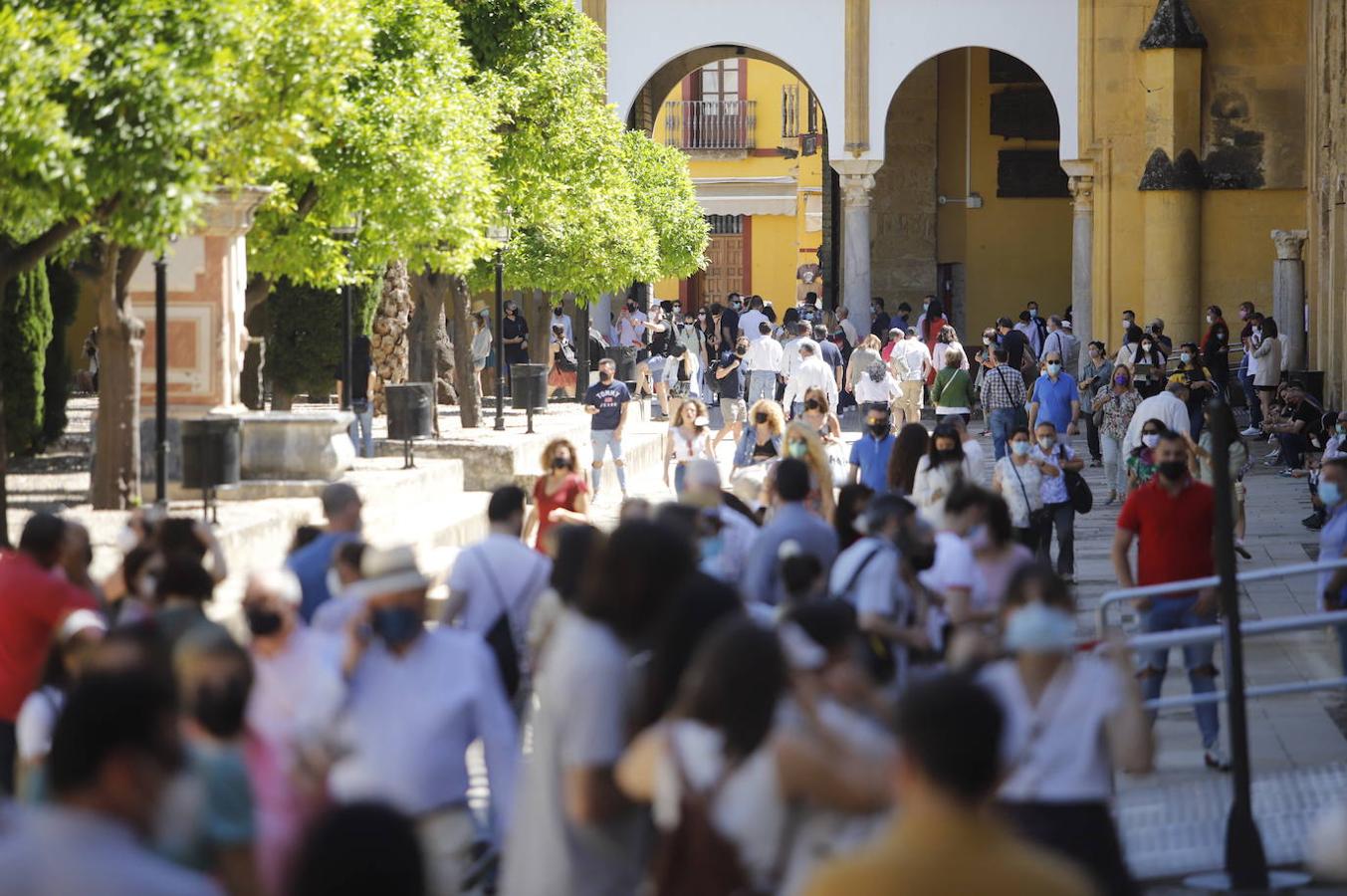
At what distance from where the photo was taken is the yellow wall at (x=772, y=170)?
60469mm

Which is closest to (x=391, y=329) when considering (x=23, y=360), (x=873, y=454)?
(x=23, y=360)

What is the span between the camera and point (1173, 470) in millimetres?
10656

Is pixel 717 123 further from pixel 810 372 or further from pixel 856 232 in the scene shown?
pixel 810 372

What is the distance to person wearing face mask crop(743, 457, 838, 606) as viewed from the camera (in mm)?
8718

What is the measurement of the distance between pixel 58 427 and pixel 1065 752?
57.9 ft

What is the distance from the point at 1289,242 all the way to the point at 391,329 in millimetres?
12599

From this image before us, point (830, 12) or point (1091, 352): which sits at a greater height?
point (830, 12)

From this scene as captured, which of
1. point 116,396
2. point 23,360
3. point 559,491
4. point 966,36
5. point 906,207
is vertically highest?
point 966,36

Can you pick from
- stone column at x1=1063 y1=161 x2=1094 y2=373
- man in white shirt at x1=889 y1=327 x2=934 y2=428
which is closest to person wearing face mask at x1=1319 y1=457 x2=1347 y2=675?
man in white shirt at x1=889 y1=327 x2=934 y2=428

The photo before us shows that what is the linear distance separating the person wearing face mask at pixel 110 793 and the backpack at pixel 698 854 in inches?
44.0

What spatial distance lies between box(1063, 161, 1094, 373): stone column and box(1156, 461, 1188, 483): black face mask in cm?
2533

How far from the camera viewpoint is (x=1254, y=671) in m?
13.1

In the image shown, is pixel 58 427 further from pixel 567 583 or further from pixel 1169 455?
pixel 567 583

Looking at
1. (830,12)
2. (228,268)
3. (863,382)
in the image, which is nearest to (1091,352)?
(863,382)
